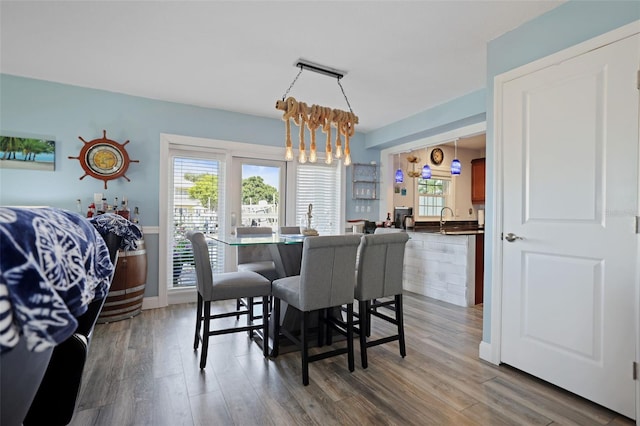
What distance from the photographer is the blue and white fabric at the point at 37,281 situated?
0.60 meters

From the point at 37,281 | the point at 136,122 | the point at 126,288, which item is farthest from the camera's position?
the point at 136,122

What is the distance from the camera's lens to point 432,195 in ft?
22.4

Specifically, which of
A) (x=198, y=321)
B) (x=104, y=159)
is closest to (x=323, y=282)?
(x=198, y=321)

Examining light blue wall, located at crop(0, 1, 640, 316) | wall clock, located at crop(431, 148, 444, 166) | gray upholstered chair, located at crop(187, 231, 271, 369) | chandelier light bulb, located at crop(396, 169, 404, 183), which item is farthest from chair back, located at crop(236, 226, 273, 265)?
wall clock, located at crop(431, 148, 444, 166)

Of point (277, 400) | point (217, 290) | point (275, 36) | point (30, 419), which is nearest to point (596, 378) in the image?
point (277, 400)

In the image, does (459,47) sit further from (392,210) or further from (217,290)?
(392,210)

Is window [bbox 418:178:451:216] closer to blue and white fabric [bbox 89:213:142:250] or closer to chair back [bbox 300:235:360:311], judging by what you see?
chair back [bbox 300:235:360:311]

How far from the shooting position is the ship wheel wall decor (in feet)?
11.5

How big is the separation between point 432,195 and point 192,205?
4844 millimetres

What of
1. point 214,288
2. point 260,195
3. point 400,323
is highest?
point 260,195

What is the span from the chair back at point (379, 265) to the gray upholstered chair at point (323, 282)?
0.13 meters

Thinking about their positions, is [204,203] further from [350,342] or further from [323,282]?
[350,342]

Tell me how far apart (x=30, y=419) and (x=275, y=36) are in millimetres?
2582

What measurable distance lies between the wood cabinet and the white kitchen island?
315 centimetres
